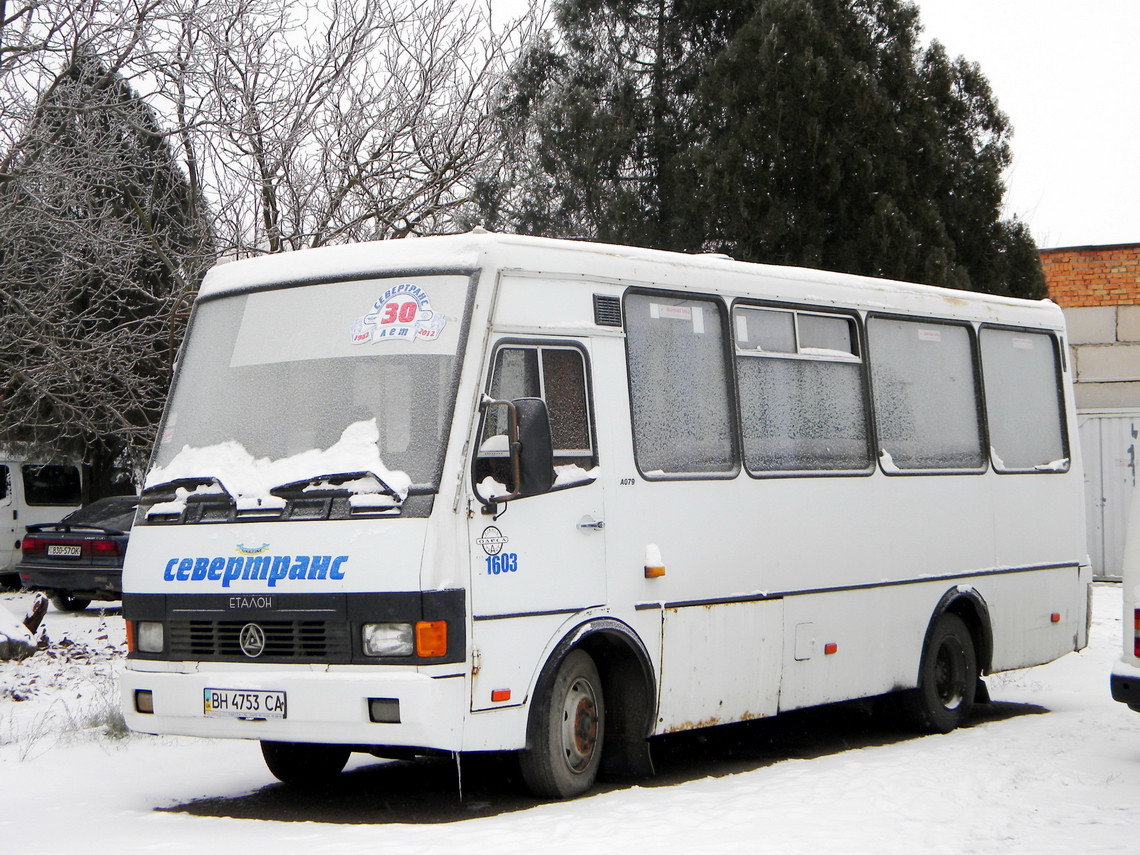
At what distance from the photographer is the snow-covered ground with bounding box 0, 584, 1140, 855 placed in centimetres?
722

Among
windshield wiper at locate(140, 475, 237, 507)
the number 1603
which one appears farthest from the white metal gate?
windshield wiper at locate(140, 475, 237, 507)

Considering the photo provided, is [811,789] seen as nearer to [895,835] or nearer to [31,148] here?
[895,835]

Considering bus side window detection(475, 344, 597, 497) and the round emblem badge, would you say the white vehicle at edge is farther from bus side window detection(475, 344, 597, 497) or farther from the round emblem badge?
the round emblem badge

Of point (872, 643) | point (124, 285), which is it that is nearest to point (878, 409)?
point (872, 643)

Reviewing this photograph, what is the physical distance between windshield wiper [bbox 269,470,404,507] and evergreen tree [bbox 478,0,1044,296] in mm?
14291

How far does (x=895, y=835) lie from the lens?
Result: 7.25 meters

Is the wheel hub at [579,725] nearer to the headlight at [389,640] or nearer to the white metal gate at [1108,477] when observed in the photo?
the headlight at [389,640]

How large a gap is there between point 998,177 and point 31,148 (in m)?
15.2

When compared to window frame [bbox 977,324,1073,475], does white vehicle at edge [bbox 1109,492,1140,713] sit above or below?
below

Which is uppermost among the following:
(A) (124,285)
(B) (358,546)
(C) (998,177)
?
(C) (998,177)

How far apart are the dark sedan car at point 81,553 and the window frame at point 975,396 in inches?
464

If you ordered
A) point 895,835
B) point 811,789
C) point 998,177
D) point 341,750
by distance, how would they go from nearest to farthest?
point 895,835 → point 811,789 → point 341,750 → point 998,177

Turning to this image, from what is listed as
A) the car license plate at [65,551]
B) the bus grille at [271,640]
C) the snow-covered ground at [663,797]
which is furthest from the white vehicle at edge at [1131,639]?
the car license plate at [65,551]

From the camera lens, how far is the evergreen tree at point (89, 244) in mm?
16562
